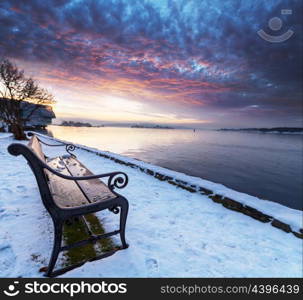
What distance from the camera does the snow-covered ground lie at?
193 centimetres

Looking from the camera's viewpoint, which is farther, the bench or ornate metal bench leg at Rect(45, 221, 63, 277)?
ornate metal bench leg at Rect(45, 221, 63, 277)

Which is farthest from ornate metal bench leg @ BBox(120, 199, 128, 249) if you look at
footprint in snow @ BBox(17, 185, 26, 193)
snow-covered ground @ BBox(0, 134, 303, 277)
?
footprint in snow @ BBox(17, 185, 26, 193)

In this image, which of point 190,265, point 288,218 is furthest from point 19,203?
point 288,218

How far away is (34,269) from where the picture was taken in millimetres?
1797

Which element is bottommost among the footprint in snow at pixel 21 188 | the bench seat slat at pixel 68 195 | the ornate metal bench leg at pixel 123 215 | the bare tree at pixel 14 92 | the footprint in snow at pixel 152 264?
the footprint in snow at pixel 152 264

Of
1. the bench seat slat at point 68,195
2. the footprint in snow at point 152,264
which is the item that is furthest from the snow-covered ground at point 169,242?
the bench seat slat at point 68,195

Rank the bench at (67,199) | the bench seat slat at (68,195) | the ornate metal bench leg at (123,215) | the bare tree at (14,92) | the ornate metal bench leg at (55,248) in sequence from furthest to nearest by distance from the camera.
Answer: the bare tree at (14,92), the ornate metal bench leg at (123,215), the bench seat slat at (68,195), the ornate metal bench leg at (55,248), the bench at (67,199)

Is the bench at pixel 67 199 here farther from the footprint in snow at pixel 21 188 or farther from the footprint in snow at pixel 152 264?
the footprint in snow at pixel 21 188

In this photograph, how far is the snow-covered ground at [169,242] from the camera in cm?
193

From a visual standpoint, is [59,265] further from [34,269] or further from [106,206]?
[106,206]

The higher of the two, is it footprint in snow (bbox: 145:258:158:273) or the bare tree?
the bare tree

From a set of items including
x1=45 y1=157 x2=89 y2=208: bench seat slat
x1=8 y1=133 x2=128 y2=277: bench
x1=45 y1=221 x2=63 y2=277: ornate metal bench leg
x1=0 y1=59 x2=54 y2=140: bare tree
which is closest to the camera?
x1=8 y1=133 x2=128 y2=277: bench

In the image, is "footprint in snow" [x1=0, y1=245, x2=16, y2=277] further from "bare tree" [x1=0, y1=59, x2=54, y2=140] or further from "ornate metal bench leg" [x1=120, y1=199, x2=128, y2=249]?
"bare tree" [x1=0, y1=59, x2=54, y2=140]

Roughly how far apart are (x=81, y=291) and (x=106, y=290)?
0.25 m
